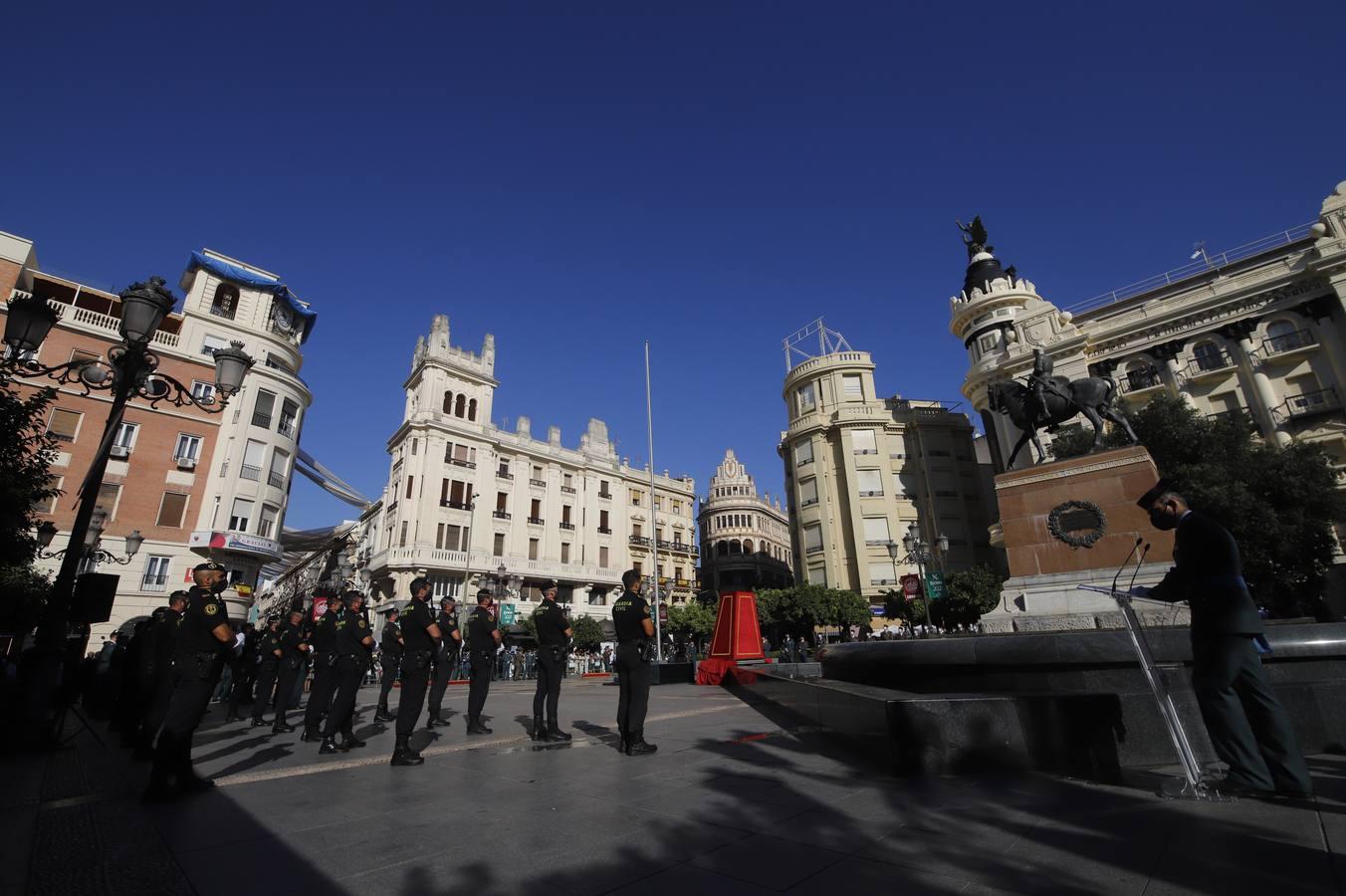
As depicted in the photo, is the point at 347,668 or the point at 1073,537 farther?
the point at 1073,537

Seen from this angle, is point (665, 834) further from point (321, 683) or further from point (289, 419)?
point (289, 419)

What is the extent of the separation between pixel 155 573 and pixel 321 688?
2760 centimetres

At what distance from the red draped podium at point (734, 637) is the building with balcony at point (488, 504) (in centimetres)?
1835

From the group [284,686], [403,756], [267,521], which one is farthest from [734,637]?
[267,521]

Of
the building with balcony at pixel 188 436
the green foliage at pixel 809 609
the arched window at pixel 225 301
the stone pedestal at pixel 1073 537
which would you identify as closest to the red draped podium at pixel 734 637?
the stone pedestal at pixel 1073 537

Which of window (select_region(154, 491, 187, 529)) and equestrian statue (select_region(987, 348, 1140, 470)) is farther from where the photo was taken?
window (select_region(154, 491, 187, 529))

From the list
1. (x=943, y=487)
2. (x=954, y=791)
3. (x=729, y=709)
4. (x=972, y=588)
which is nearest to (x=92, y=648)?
(x=729, y=709)

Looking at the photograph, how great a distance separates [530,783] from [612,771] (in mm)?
708

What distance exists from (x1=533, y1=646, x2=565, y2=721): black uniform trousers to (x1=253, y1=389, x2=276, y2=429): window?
32711mm

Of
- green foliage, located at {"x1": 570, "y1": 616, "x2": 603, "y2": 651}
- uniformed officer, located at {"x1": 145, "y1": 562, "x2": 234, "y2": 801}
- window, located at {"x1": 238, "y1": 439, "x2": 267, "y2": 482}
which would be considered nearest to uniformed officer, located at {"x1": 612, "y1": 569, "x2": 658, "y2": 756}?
uniformed officer, located at {"x1": 145, "y1": 562, "x2": 234, "y2": 801}

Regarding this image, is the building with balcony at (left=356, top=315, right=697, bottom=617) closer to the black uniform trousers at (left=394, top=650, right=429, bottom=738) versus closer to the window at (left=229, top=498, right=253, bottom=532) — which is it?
the window at (left=229, top=498, right=253, bottom=532)

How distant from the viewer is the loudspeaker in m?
7.50

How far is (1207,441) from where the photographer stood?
2317cm

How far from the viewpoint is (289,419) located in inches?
1351
